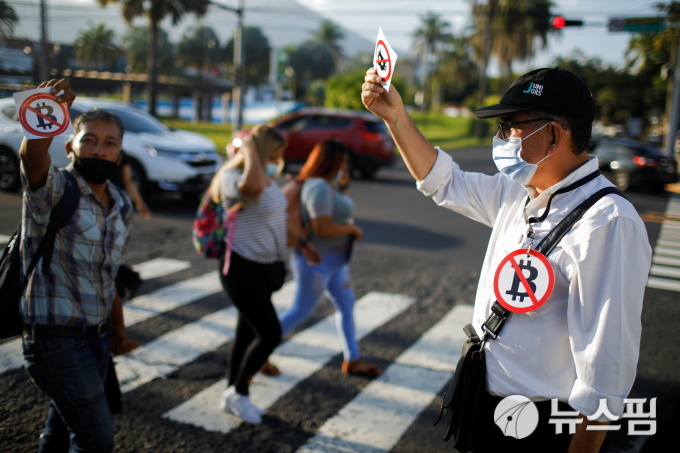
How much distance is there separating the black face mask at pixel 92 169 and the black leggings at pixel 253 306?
1291mm

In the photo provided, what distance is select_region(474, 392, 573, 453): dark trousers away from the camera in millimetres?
1943

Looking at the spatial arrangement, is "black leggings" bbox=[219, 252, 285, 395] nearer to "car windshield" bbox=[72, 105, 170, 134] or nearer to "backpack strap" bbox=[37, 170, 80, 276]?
"backpack strap" bbox=[37, 170, 80, 276]

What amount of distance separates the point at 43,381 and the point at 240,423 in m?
1.62

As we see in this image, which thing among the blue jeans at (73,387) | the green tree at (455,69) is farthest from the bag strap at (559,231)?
the green tree at (455,69)

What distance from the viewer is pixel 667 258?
908 centimetres

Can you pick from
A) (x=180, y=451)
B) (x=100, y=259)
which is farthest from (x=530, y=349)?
(x=180, y=451)

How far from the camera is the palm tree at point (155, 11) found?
24.2 m

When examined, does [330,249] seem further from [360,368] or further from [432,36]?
[432,36]

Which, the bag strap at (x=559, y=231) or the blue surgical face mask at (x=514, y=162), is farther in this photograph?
the blue surgical face mask at (x=514, y=162)

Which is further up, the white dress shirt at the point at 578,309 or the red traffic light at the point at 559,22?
the red traffic light at the point at 559,22

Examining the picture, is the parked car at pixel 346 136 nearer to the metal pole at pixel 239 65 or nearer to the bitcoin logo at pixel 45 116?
the metal pole at pixel 239 65

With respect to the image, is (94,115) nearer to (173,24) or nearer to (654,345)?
(654,345)

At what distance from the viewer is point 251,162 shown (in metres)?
3.80

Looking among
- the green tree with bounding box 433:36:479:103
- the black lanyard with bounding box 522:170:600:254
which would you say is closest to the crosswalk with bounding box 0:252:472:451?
the black lanyard with bounding box 522:170:600:254
